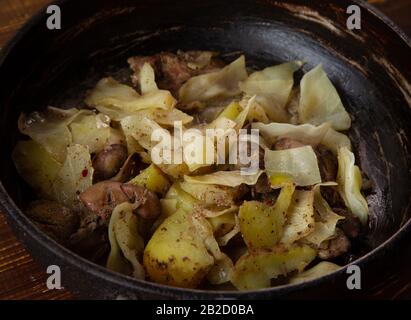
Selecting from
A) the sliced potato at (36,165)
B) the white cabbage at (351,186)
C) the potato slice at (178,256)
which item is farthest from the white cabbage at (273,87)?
the sliced potato at (36,165)

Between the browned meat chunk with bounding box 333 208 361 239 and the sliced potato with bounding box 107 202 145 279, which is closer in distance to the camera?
the sliced potato with bounding box 107 202 145 279

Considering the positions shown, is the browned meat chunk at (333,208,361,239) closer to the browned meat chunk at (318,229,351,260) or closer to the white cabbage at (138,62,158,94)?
the browned meat chunk at (318,229,351,260)

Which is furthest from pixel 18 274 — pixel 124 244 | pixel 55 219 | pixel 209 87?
pixel 209 87

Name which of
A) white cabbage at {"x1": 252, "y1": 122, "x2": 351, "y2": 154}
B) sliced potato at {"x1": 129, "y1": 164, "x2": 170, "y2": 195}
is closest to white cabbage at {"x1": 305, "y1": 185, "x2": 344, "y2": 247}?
white cabbage at {"x1": 252, "y1": 122, "x2": 351, "y2": 154}

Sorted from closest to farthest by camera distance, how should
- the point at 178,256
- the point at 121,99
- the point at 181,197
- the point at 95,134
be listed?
the point at 178,256, the point at 181,197, the point at 95,134, the point at 121,99

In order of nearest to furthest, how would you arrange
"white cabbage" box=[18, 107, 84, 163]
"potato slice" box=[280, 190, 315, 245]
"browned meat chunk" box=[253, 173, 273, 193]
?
1. "potato slice" box=[280, 190, 315, 245]
2. "browned meat chunk" box=[253, 173, 273, 193]
3. "white cabbage" box=[18, 107, 84, 163]

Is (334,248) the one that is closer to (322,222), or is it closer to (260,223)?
(322,222)

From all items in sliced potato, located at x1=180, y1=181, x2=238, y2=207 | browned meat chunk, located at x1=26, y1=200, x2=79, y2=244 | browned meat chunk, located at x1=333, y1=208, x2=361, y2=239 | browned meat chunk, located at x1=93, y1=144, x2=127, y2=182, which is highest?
browned meat chunk, located at x1=93, y1=144, x2=127, y2=182

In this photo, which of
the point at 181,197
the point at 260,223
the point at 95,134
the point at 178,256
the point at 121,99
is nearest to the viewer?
the point at 178,256

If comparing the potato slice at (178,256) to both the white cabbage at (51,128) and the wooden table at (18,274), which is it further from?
the white cabbage at (51,128)
